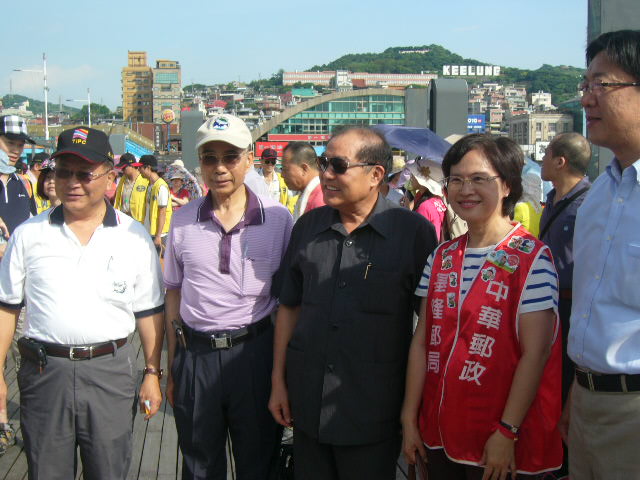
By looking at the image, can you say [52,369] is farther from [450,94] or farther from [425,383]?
[450,94]

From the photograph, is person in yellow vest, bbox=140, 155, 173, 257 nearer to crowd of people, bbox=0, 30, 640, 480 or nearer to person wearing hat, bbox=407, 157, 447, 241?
person wearing hat, bbox=407, 157, 447, 241

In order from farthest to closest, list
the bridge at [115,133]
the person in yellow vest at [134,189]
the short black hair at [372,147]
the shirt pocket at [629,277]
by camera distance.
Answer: the bridge at [115,133], the person in yellow vest at [134,189], the short black hair at [372,147], the shirt pocket at [629,277]

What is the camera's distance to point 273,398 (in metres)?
2.60

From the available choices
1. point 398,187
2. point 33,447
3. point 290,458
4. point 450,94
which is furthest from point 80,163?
point 398,187

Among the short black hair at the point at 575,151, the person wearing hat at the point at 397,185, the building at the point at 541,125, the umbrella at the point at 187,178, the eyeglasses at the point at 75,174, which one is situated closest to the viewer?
the eyeglasses at the point at 75,174

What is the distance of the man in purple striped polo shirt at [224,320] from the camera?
8.85 ft

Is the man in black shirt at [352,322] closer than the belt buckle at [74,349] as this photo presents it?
Yes

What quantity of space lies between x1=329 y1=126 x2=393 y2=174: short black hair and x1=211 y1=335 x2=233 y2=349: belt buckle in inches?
38.0

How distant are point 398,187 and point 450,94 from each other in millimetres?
1678

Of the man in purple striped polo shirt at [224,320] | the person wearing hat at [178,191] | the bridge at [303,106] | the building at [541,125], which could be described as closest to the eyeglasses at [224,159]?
the man in purple striped polo shirt at [224,320]

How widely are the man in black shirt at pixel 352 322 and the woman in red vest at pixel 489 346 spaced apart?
0.15 meters

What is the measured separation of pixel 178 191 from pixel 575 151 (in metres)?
7.23

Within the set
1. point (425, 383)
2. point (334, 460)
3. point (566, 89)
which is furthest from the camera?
point (566, 89)

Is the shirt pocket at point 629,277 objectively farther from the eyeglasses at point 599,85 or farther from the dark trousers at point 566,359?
the dark trousers at point 566,359
